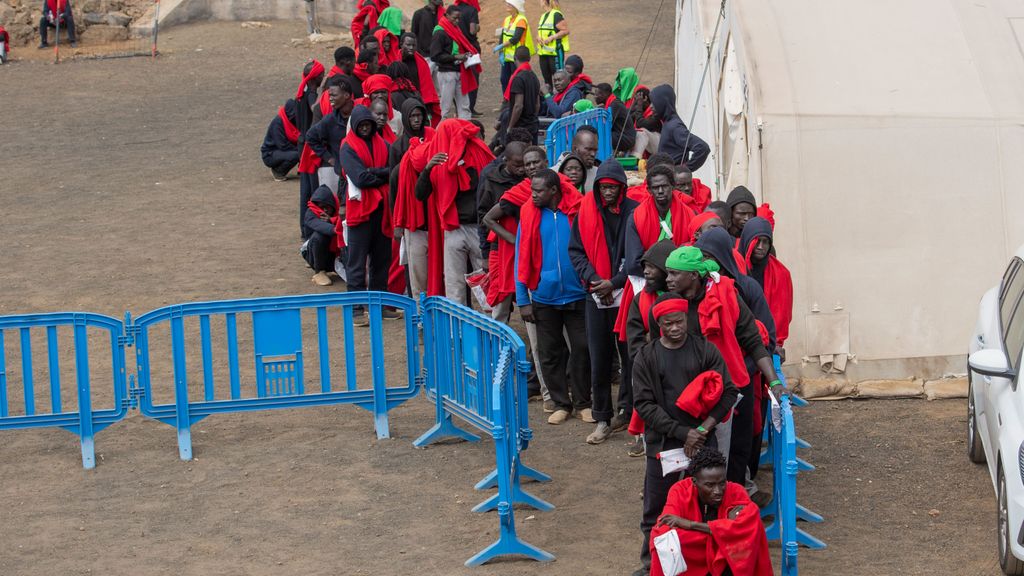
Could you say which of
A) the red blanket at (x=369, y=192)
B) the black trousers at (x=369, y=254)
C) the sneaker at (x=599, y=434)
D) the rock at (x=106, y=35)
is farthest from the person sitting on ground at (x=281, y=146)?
the rock at (x=106, y=35)

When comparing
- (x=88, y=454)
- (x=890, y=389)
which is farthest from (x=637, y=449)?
(x=88, y=454)

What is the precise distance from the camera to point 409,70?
56.7 feet

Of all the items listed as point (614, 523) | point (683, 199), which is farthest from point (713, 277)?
point (683, 199)

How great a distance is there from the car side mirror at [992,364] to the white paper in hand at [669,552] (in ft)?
6.74

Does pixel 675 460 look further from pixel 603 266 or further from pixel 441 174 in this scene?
pixel 441 174

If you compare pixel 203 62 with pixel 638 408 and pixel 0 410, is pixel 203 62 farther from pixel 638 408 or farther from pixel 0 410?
pixel 638 408

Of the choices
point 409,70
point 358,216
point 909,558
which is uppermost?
point 409,70

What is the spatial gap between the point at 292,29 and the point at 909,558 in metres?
23.0

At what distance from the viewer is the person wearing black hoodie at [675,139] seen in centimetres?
1277

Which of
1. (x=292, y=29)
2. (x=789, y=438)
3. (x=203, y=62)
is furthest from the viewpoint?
(x=292, y=29)

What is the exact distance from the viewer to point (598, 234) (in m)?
9.30

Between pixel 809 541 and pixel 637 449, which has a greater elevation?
pixel 637 449

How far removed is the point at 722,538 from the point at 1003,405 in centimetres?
198

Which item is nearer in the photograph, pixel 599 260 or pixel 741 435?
pixel 741 435
